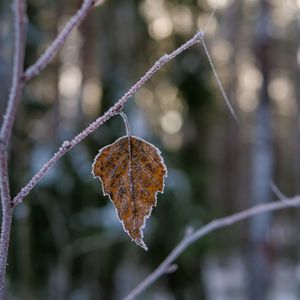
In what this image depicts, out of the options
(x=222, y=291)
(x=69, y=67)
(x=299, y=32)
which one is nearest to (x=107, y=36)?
(x=299, y=32)

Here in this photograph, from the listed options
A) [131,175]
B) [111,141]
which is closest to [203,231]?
[131,175]

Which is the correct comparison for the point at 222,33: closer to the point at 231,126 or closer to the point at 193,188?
the point at 231,126

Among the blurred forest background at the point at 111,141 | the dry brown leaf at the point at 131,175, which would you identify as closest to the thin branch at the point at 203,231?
the dry brown leaf at the point at 131,175

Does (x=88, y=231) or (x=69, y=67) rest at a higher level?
(x=88, y=231)

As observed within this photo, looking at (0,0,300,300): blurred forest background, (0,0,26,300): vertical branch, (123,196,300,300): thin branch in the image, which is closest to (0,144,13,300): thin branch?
(0,0,26,300): vertical branch

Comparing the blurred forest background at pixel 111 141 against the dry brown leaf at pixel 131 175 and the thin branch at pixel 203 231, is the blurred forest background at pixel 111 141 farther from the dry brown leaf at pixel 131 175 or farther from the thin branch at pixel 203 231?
the dry brown leaf at pixel 131 175

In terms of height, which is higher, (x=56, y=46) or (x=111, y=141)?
(x=56, y=46)

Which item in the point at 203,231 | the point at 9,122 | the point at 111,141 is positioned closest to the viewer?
the point at 9,122

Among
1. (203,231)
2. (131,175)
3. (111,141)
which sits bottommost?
(111,141)

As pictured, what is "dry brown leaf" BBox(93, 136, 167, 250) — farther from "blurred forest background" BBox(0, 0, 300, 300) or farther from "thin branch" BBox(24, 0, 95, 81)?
"blurred forest background" BBox(0, 0, 300, 300)

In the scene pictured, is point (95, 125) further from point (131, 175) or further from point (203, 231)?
point (203, 231)
